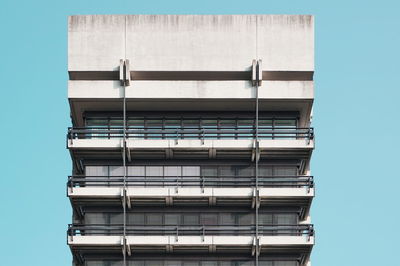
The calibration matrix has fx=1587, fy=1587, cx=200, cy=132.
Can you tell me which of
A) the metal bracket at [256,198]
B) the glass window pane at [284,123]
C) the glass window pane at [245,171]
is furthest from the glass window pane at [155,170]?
the glass window pane at [284,123]

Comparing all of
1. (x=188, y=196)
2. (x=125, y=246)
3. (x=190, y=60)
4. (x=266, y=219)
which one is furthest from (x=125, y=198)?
(x=190, y=60)

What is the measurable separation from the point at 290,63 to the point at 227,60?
508cm

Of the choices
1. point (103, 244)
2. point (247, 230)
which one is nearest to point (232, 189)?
point (247, 230)

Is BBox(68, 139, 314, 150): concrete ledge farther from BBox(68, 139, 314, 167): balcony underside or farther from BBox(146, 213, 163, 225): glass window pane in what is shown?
BBox(146, 213, 163, 225): glass window pane

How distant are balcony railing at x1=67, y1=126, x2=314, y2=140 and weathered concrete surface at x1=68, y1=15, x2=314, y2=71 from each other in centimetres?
511

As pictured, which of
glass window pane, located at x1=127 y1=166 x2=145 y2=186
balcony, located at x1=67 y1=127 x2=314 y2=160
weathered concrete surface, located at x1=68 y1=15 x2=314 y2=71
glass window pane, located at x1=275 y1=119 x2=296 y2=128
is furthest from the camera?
glass window pane, located at x1=275 y1=119 x2=296 y2=128

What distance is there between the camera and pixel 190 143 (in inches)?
5022

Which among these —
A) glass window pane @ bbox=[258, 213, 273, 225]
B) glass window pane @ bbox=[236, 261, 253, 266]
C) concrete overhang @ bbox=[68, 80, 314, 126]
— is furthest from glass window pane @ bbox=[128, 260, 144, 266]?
concrete overhang @ bbox=[68, 80, 314, 126]

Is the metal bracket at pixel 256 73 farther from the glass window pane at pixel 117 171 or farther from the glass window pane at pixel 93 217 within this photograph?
the glass window pane at pixel 93 217

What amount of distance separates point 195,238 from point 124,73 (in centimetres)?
1434

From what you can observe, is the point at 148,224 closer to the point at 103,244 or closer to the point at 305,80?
the point at 103,244

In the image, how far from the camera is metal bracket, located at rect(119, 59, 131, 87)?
416 feet

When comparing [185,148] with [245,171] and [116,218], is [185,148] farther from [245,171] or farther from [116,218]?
[116,218]

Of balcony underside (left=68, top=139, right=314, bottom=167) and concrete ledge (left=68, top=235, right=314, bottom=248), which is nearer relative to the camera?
concrete ledge (left=68, top=235, right=314, bottom=248)
